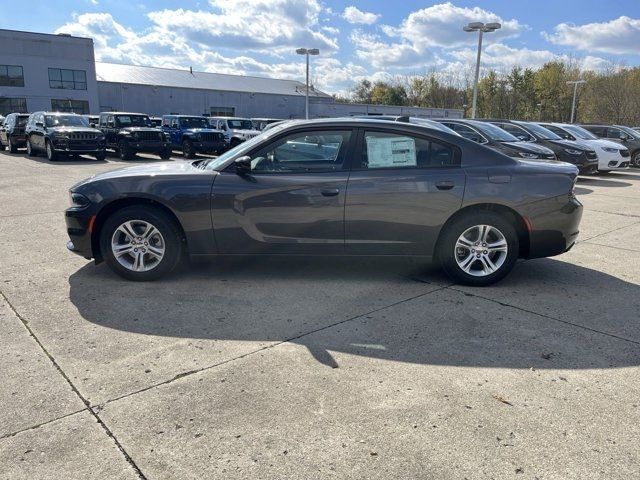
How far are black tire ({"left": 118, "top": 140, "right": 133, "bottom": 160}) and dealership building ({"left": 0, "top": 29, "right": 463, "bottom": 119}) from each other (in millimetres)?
28133

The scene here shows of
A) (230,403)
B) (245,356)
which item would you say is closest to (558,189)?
(245,356)

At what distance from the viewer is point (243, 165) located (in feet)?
15.2

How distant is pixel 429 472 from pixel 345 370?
40.8 inches

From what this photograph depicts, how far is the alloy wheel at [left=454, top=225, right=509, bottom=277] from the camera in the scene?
16.0 ft

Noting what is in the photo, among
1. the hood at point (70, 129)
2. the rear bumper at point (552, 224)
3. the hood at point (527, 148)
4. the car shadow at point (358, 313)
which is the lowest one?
the car shadow at point (358, 313)

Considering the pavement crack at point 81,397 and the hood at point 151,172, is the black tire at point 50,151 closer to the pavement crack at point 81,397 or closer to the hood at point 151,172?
the hood at point 151,172

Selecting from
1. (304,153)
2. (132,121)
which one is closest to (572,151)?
(304,153)

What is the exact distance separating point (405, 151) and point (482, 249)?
1.21 metres

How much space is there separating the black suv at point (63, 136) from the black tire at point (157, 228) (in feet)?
50.8

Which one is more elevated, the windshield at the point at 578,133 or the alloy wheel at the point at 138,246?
the windshield at the point at 578,133

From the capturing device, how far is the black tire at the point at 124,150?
19.9 m

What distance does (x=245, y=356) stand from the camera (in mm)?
3490

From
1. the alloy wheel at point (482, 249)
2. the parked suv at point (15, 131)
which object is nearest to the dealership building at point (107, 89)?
the parked suv at point (15, 131)

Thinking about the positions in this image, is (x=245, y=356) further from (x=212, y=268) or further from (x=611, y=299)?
(x=611, y=299)
